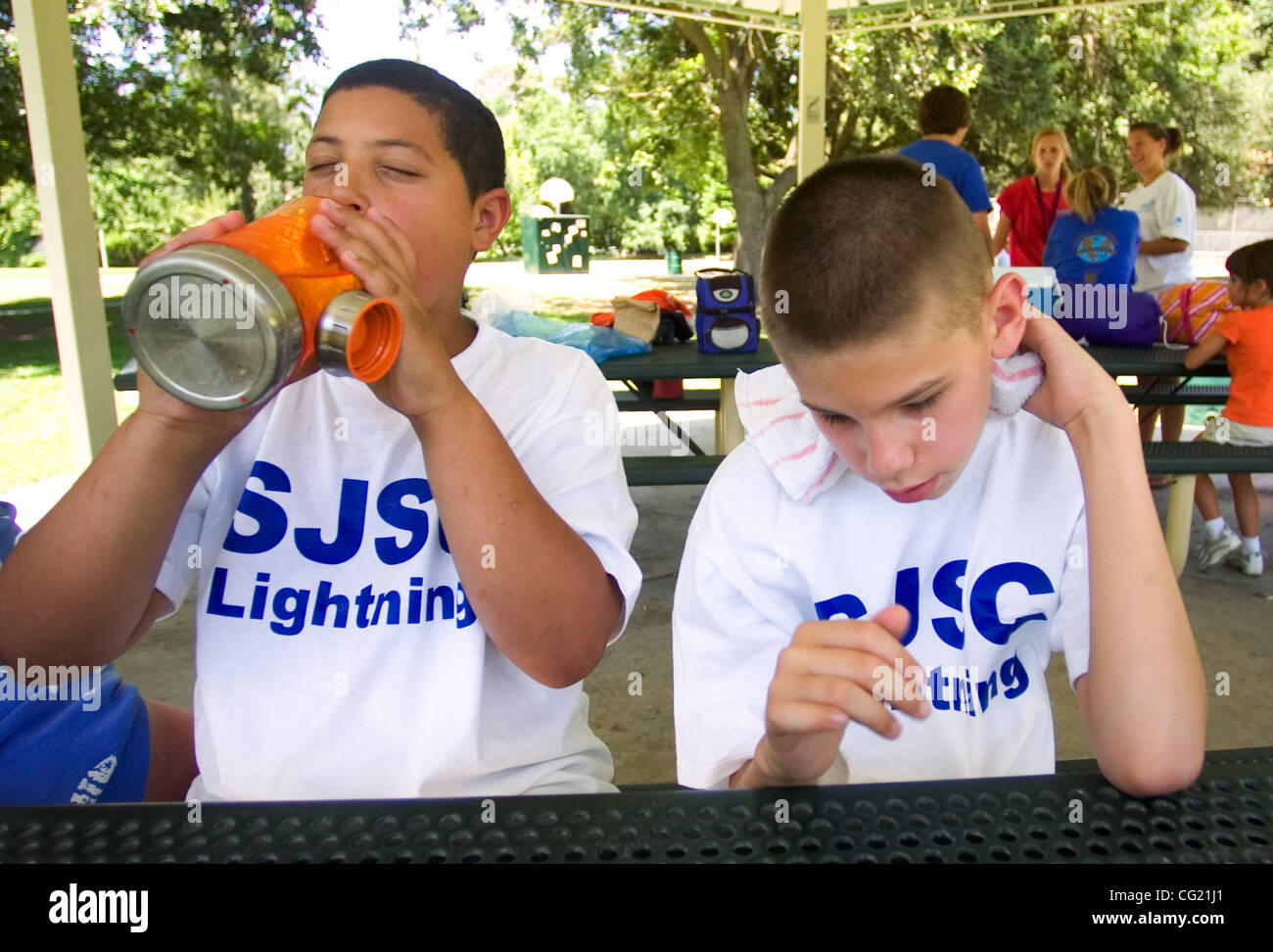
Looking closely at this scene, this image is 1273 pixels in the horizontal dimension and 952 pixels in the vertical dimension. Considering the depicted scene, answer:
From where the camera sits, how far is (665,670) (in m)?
3.60

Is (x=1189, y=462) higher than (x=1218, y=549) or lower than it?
higher

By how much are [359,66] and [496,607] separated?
76 centimetres

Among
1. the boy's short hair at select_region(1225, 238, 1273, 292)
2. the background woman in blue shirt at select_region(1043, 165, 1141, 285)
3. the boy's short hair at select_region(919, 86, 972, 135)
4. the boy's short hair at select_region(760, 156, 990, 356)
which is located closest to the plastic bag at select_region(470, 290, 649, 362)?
the boy's short hair at select_region(919, 86, 972, 135)

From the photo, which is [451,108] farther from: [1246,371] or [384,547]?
[1246,371]

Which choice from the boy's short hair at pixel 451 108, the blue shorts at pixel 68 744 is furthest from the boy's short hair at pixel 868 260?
the blue shorts at pixel 68 744

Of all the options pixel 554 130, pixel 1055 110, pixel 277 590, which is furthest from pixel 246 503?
pixel 554 130

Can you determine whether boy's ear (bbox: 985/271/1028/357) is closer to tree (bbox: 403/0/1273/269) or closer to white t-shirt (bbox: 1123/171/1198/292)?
white t-shirt (bbox: 1123/171/1198/292)

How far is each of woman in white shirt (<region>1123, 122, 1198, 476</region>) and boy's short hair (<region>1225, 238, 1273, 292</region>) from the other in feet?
4.47

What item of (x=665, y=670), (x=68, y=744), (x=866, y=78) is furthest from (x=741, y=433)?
(x=866, y=78)

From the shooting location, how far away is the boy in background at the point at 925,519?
114 cm

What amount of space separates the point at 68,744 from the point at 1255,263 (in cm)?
440

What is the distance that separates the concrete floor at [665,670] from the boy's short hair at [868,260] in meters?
1.89

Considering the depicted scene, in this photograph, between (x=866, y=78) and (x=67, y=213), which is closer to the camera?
(x=67, y=213)
